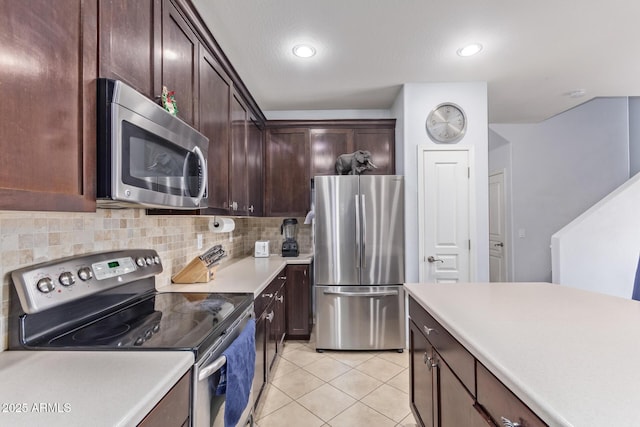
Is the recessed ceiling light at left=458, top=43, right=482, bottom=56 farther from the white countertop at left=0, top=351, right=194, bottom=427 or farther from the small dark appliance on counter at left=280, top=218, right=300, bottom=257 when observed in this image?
the white countertop at left=0, top=351, right=194, bottom=427

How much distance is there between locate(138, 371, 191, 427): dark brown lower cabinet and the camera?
0.75 m

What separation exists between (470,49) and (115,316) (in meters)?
2.84

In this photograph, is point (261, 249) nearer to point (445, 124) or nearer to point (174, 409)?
point (445, 124)

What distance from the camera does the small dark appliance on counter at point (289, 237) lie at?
3301 mm

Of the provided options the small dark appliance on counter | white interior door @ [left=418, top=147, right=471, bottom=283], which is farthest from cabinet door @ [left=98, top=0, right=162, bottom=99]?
white interior door @ [left=418, top=147, right=471, bottom=283]

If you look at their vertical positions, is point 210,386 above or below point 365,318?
above

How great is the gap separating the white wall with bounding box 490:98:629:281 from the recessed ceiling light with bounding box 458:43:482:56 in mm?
2492

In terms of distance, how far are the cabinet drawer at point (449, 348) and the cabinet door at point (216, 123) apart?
1.39 m

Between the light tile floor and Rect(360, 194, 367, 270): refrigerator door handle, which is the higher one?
Rect(360, 194, 367, 270): refrigerator door handle

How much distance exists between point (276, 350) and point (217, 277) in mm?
891

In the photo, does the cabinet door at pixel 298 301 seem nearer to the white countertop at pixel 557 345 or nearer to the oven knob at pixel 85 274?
the white countertop at pixel 557 345

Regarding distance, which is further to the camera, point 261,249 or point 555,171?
point 555,171

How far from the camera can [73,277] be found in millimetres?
Answer: 1122

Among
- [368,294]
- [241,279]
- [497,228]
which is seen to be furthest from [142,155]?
[497,228]
